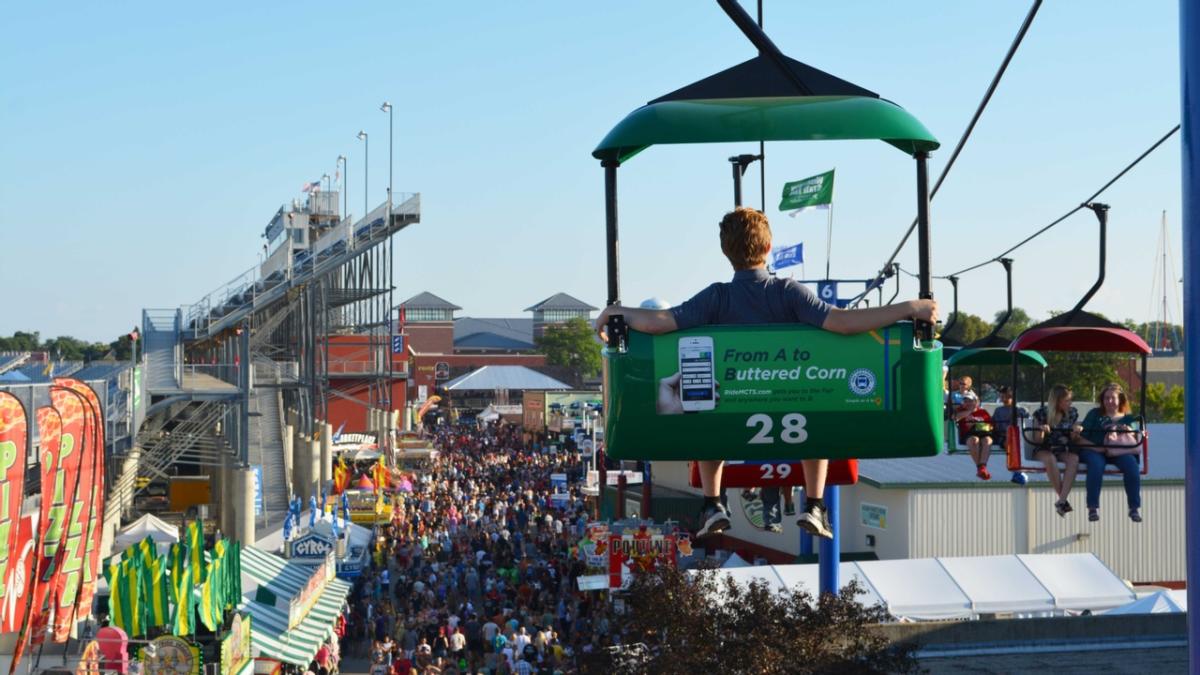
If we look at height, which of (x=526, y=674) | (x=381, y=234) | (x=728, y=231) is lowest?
(x=526, y=674)

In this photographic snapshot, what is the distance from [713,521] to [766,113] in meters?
1.82

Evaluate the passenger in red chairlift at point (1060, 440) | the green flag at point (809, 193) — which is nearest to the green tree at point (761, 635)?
the passenger in red chairlift at point (1060, 440)

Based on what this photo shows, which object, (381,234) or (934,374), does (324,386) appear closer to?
(381,234)

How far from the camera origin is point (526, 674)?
75.9 ft

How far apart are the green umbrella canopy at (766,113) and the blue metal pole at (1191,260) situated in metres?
1.15

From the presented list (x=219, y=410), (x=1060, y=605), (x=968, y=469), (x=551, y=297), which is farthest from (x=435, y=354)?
(x=1060, y=605)

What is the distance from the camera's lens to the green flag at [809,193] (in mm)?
27047

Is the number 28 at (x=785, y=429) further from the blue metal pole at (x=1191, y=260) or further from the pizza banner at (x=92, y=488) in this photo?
the pizza banner at (x=92, y=488)

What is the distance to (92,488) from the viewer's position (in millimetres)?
17156

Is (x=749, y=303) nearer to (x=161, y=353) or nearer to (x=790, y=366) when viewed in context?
(x=790, y=366)

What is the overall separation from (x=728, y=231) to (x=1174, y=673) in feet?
47.7

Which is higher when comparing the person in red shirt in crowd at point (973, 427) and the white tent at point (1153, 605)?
the person in red shirt in crowd at point (973, 427)

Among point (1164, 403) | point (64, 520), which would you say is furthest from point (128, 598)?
point (1164, 403)

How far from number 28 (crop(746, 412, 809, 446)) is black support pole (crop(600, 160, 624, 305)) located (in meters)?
0.84
